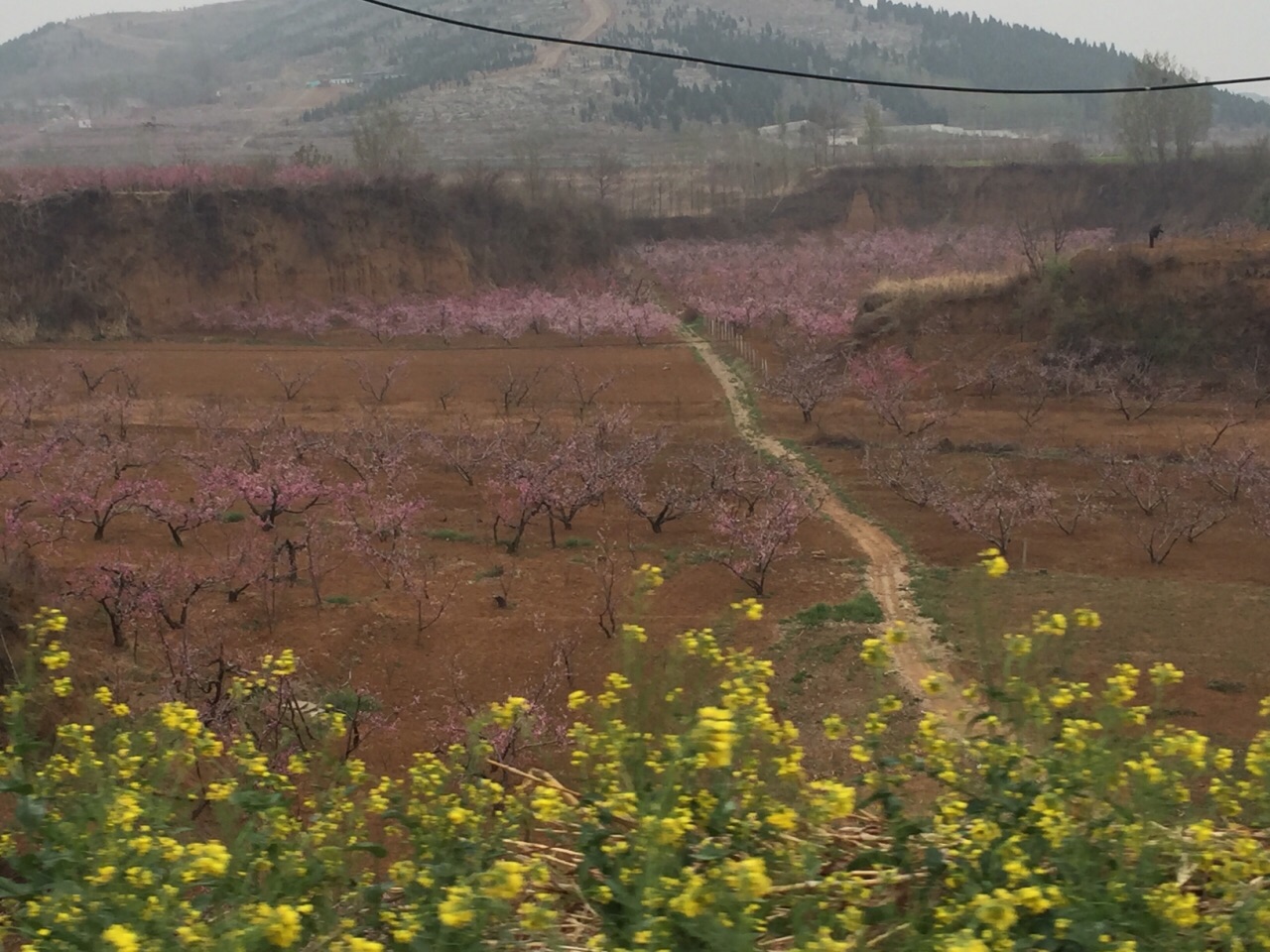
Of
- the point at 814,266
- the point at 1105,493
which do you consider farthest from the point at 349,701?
the point at 814,266

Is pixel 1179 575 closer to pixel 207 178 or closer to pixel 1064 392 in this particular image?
pixel 1064 392

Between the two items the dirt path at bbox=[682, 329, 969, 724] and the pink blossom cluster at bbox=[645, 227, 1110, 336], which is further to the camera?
the pink blossom cluster at bbox=[645, 227, 1110, 336]

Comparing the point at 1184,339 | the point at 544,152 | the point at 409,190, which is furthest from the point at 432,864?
the point at 544,152

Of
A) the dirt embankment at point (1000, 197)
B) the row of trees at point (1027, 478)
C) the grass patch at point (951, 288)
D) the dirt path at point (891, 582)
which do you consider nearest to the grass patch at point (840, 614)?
the dirt path at point (891, 582)

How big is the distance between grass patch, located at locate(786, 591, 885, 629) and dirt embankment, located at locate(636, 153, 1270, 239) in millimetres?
45789

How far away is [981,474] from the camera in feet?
55.5

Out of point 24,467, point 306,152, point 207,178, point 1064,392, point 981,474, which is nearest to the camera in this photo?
point 24,467

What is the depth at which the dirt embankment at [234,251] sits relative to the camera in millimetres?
35156

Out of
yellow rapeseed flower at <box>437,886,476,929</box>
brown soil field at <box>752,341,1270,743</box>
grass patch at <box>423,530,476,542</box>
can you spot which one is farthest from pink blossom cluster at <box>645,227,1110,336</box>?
yellow rapeseed flower at <box>437,886,476,929</box>

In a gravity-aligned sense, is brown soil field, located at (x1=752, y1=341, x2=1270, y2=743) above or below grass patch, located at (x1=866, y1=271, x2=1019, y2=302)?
below

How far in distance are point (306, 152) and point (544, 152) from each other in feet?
121

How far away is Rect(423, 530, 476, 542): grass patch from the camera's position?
13.8m

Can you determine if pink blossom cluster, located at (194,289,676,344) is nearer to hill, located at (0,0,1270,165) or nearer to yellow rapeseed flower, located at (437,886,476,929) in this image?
yellow rapeseed flower, located at (437,886,476,929)

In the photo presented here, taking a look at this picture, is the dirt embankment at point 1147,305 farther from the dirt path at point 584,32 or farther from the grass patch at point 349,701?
the dirt path at point 584,32
